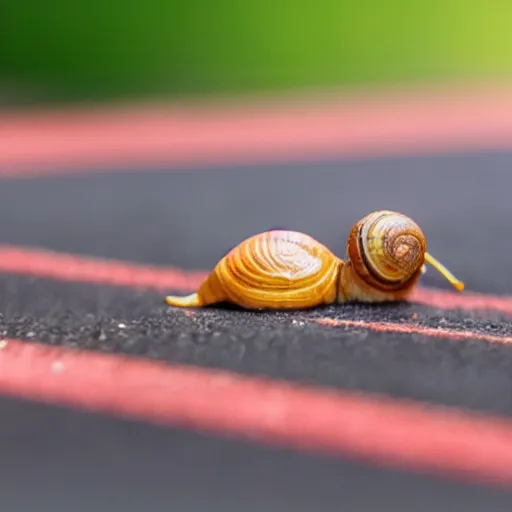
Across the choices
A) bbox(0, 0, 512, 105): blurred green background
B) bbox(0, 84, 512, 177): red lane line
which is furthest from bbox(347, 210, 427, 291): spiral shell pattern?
bbox(0, 0, 512, 105): blurred green background

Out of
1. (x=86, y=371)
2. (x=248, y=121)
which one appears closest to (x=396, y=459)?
(x=86, y=371)

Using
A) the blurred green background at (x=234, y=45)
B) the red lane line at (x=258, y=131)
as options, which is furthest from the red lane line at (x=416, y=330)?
the blurred green background at (x=234, y=45)

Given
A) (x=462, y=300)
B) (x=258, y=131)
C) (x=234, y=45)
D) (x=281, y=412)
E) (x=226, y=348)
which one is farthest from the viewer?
(x=234, y=45)

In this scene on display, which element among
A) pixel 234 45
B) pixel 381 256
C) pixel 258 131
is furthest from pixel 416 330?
pixel 234 45

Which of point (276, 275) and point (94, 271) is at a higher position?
point (276, 275)

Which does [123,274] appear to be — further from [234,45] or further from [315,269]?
[234,45]
